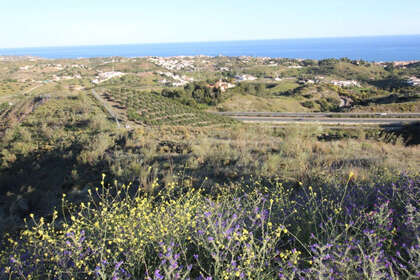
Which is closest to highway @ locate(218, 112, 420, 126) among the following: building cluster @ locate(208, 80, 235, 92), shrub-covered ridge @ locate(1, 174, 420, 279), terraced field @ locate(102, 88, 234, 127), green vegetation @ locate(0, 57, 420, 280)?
green vegetation @ locate(0, 57, 420, 280)

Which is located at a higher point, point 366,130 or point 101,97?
point 101,97

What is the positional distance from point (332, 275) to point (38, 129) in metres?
17.6

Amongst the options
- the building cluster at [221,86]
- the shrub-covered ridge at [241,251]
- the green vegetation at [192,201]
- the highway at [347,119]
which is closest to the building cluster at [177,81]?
the building cluster at [221,86]

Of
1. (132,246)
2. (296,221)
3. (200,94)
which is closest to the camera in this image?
(132,246)

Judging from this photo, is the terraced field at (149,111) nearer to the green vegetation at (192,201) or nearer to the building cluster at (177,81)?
the green vegetation at (192,201)

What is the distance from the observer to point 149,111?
82.0 feet

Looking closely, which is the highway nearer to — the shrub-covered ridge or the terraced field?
the terraced field

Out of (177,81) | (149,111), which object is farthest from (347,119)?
(177,81)

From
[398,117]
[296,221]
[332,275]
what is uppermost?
[332,275]

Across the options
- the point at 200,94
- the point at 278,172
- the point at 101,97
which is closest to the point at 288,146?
the point at 278,172

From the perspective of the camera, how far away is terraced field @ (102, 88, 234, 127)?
22.8 metres

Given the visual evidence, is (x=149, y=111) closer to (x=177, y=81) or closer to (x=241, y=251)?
(x=241, y=251)

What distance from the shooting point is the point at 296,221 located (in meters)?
3.22

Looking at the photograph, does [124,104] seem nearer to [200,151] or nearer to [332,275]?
[200,151]
